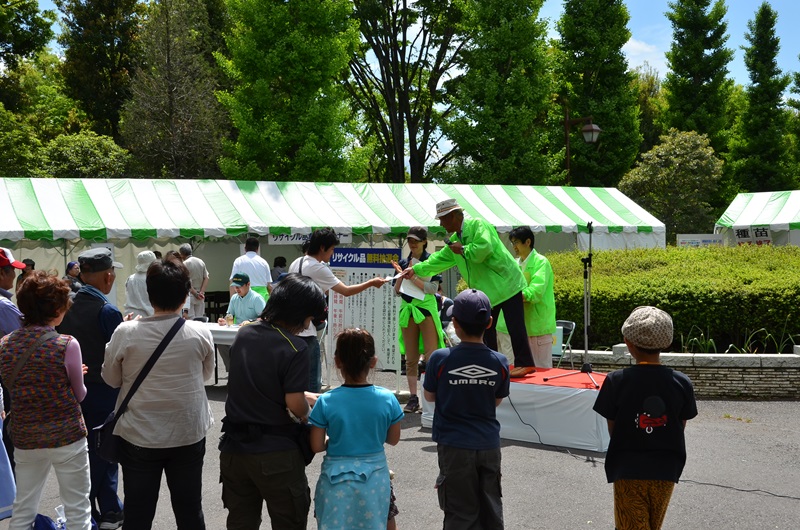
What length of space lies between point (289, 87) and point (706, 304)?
20.8 meters

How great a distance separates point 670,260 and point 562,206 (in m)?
8.41

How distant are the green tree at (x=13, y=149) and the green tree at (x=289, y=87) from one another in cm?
830

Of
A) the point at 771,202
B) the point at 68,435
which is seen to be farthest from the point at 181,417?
the point at 771,202

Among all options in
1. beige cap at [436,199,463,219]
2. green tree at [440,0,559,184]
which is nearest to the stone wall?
beige cap at [436,199,463,219]

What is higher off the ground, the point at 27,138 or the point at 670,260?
the point at 27,138

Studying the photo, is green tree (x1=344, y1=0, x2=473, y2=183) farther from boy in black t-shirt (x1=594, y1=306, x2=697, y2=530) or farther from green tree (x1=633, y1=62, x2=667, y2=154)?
boy in black t-shirt (x1=594, y1=306, x2=697, y2=530)

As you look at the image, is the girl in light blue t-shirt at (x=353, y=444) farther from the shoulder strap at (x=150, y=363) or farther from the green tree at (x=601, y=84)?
the green tree at (x=601, y=84)

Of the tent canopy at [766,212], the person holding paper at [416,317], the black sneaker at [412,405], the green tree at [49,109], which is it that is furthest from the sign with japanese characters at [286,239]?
the green tree at [49,109]

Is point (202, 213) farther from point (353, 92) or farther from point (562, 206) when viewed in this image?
point (353, 92)

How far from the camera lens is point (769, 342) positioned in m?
10.2

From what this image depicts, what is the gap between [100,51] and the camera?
39.1m

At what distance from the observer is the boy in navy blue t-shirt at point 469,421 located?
13.3 ft

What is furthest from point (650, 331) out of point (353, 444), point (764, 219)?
point (764, 219)

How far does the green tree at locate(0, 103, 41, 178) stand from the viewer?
29094 millimetres
